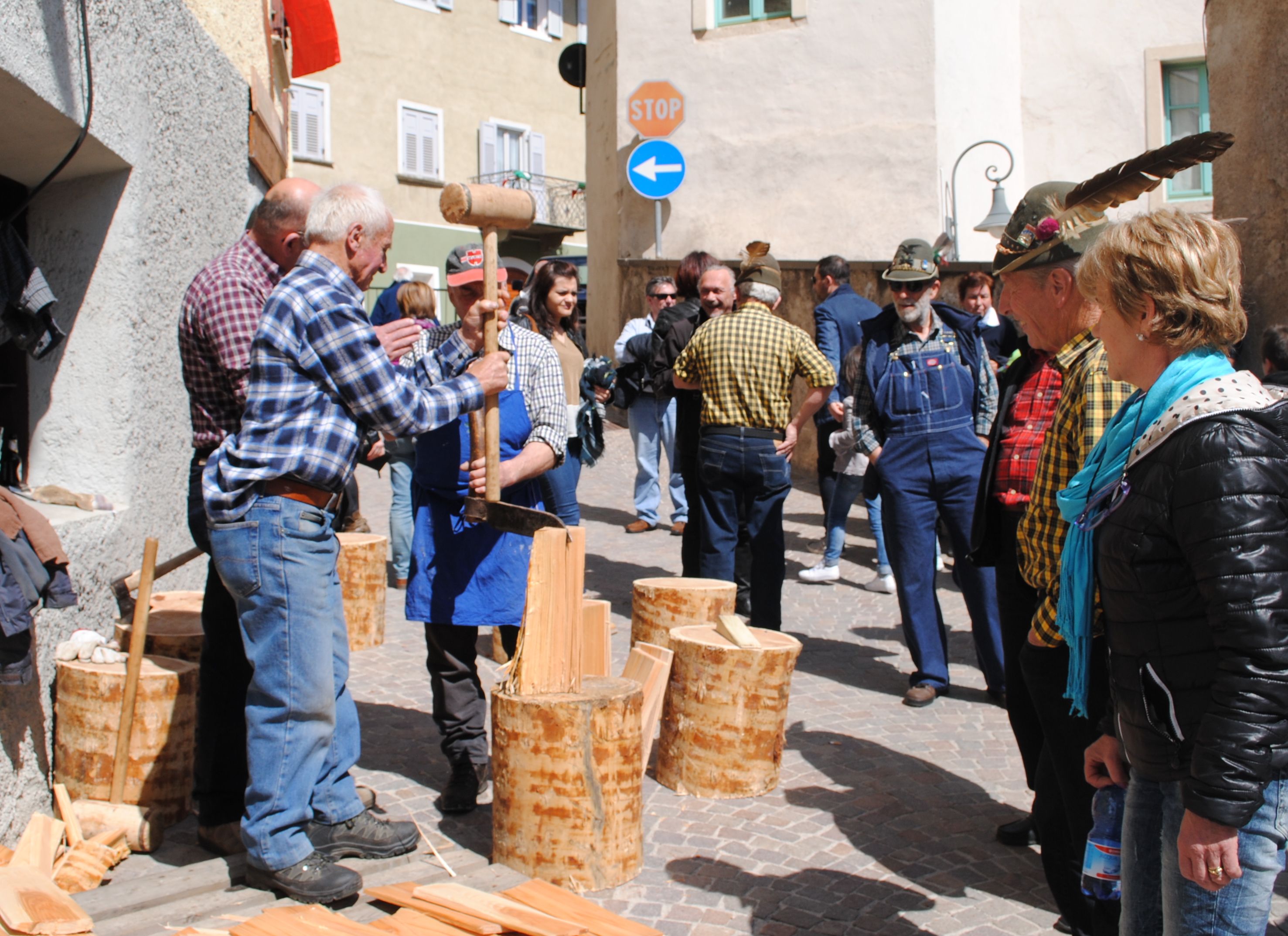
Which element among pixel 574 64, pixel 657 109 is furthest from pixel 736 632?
pixel 574 64

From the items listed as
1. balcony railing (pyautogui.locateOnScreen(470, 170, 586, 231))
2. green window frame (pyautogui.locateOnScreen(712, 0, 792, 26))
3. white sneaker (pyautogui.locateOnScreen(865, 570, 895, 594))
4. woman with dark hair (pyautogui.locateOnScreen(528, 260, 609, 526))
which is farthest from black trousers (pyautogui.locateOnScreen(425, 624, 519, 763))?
balcony railing (pyautogui.locateOnScreen(470, 170, 586, 231))

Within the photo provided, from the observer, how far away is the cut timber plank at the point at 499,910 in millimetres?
3229

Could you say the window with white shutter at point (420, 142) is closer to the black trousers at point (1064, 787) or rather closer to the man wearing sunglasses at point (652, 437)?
the man wearing sunglasses at point (652, 437)

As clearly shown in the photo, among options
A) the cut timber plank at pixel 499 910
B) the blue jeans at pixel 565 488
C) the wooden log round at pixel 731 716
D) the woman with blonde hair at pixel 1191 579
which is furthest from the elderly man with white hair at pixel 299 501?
the blue jeans at pixel 565 488

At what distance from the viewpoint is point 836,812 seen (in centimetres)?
439

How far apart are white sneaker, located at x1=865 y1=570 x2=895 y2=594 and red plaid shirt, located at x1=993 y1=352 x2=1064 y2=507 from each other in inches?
166

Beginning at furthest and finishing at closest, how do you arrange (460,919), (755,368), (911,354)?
1. (755,368)
2. (911,354)
3. (460,919)

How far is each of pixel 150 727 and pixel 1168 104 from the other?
14.0 metres

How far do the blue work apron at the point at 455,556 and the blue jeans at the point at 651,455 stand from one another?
18.4 feet

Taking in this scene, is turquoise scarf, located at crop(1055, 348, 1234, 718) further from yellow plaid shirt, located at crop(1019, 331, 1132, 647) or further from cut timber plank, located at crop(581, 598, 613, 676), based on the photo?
cut timber plank, located at crop(581, 598, 613, 676)

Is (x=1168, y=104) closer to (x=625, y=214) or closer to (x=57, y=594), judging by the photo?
(x=625, y=214)

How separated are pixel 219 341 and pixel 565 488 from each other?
280cm

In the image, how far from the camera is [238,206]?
7.00m

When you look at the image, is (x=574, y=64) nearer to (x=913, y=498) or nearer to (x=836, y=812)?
(x=913, y=498)
